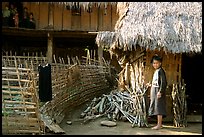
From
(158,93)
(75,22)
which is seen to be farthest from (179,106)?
(75,22)

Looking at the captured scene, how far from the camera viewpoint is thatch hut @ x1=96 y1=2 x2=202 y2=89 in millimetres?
8273

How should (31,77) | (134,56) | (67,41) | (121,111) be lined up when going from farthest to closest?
1. (67,41)
2. (134,56)
3. (121,111)
4. (31,77)

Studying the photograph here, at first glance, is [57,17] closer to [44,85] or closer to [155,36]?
[155,36]

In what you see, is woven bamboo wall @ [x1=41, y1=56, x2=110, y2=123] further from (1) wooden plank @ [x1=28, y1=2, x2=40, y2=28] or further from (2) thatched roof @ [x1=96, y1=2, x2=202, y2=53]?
(1) wooden plank @ [x1=28, y1=2, x2=40, y2=28]

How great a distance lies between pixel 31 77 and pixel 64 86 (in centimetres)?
258

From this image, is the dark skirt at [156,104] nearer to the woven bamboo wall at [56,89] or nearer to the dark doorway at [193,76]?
the woven bamboo wall at [56,89]

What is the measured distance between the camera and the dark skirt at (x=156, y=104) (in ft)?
25.5

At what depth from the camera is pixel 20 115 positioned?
6.47 m

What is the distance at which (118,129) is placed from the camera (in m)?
7.78

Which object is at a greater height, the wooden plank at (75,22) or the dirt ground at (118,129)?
the wooden plank at (75,22)

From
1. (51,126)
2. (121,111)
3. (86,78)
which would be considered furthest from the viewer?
(86,78)

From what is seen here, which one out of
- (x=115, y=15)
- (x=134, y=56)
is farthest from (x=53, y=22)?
(x=134, y=56)

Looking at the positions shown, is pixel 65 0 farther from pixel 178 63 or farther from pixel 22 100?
pixel 22 100

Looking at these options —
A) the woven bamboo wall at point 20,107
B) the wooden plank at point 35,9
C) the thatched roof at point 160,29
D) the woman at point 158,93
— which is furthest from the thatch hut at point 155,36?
the wooden plank at point 35,9
